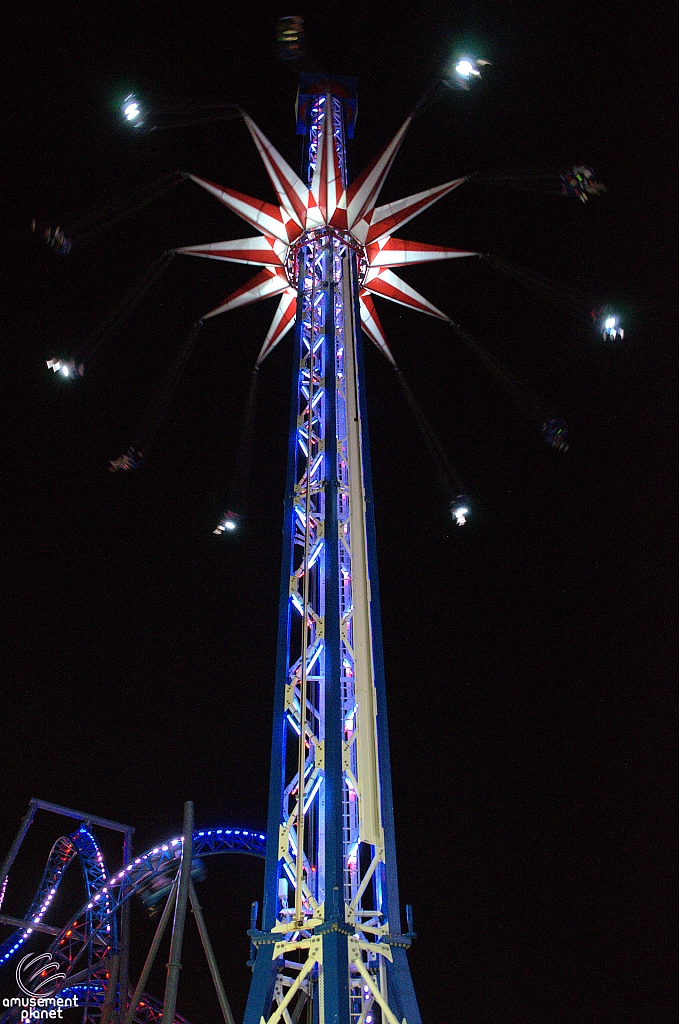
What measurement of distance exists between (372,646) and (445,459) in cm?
618

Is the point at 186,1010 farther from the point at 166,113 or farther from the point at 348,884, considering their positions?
the point at 166,113

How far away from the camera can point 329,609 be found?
7.55 meters

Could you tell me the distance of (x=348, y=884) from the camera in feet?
21.5

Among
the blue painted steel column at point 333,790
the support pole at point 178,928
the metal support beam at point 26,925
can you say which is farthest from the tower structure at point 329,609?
the metal support beam at point 26,925

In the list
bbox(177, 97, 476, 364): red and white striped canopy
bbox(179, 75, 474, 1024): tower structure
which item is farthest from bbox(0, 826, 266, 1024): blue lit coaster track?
bbox(177, 97, 476, 364): red and white striped canopy

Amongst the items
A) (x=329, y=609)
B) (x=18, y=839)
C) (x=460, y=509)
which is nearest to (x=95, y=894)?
(x=18, y=839)

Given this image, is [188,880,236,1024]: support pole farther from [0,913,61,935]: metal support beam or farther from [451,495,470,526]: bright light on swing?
[451,495,470,526]: bright light on swing

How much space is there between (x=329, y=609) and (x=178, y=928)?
779cm

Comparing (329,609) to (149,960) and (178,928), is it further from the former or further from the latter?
(149,960)

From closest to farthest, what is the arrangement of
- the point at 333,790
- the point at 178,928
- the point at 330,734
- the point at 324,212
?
the point at 333,790 → the point at 330,734 → the point at 324,212 → the point at 178,928

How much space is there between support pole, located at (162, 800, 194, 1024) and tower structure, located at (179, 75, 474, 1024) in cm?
331

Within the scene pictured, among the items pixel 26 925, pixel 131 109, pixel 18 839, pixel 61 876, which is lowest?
pixel 26 925

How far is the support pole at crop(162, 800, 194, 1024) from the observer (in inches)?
440

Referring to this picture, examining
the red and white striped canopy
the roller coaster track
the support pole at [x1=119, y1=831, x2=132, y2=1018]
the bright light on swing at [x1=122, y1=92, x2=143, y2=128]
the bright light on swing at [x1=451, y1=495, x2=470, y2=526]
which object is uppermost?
the bright light on swing at [x1=122, y1=92, x2=143, y2=128]
